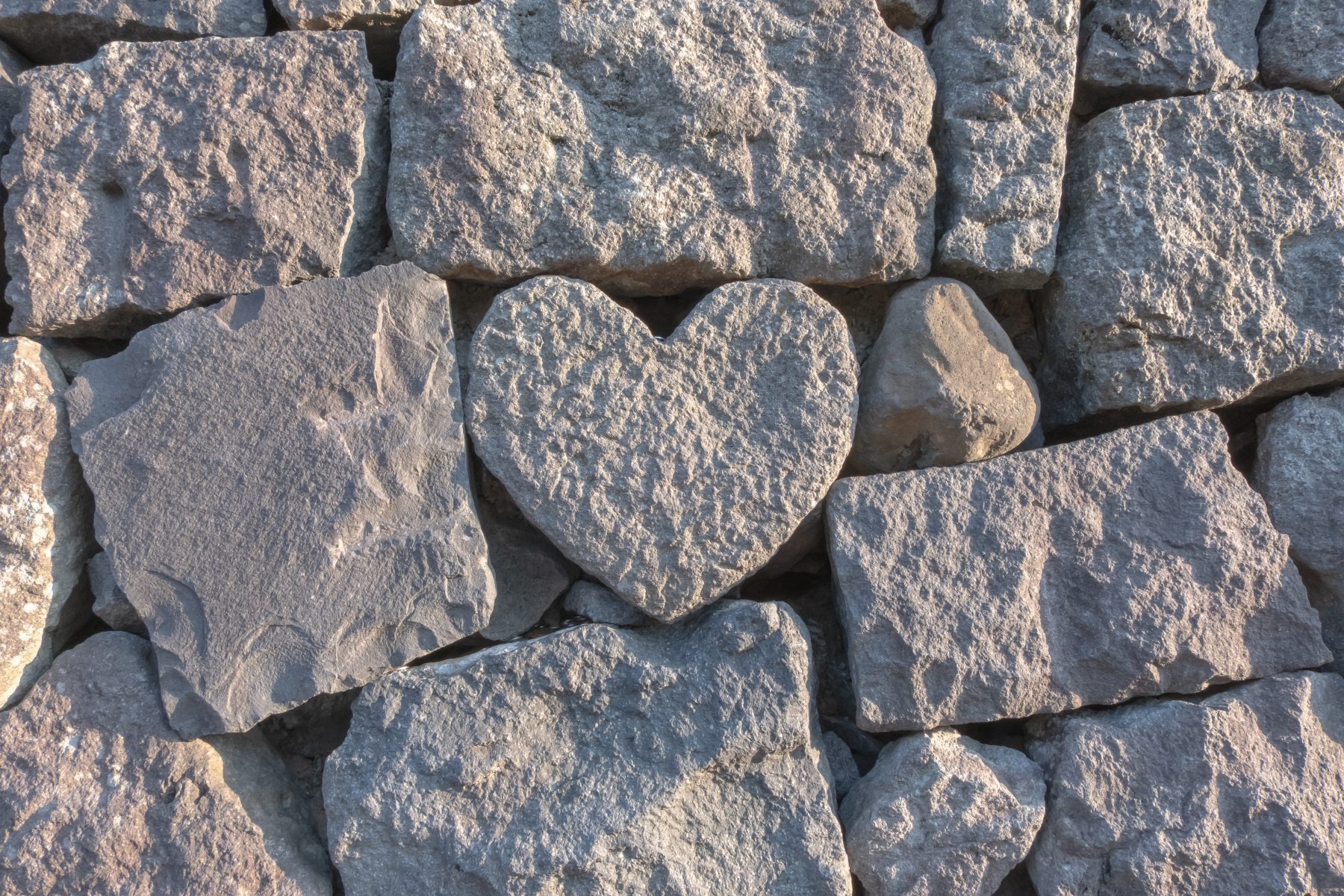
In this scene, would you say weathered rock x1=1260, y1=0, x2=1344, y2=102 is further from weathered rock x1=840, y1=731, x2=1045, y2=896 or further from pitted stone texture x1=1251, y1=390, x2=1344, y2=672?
weathered rock x1=840, y1=731, x2=1045, y2=896

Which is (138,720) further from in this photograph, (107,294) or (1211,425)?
(1211,425)

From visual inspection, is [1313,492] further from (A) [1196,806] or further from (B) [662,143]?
(B) [662,143]

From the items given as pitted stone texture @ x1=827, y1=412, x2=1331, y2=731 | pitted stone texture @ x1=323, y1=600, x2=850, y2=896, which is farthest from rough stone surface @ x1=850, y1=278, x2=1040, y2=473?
pitted stone texture @ x1=323, y1=600, x2=850, y2=896

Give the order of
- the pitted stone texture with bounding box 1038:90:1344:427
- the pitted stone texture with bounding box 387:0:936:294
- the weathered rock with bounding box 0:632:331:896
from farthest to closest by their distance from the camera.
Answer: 1. the pitted stone texture with bounding box 1038:90:1344:427
2. the pitted stone texture with bounding box 387:0:936:294
3. the weathered rock with bounding box 0:632:331:896

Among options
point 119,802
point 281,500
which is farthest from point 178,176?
point 119,802

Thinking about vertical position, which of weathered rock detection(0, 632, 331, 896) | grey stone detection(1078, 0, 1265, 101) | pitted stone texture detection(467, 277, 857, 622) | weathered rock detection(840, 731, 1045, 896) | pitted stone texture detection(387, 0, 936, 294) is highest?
grey stone detection(1078, 0, 1265, 101)

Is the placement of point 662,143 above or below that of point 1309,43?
below
